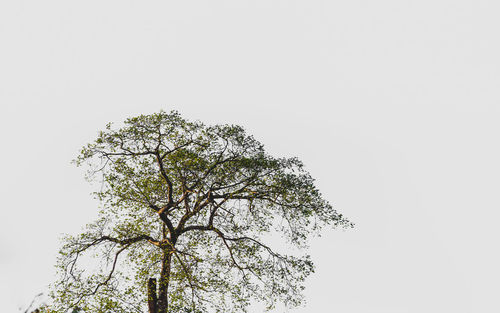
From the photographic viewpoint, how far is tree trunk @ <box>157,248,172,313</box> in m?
15.8

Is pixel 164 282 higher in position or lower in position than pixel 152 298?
higher

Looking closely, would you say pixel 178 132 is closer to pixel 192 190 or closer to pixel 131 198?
pixel 192 190

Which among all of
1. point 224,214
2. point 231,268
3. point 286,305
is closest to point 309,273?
point 286,305

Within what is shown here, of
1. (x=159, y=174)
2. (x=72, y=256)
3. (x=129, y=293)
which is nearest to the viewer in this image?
(x=129, y=293)

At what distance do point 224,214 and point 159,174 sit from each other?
3.68m

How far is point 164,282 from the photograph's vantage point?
51.7ft

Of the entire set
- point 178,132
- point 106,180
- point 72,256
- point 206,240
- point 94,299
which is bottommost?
point 94,299

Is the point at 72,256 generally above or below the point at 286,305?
above

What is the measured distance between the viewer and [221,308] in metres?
15.9

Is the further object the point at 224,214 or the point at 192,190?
the point at 224,214

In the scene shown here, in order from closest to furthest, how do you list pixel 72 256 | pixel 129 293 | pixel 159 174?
pixel 129 293
pixel 72 256
pixel 159 174

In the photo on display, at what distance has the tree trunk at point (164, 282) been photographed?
15.8m

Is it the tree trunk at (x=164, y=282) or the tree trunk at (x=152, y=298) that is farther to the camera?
the tree trunk at (x=164, y=282)

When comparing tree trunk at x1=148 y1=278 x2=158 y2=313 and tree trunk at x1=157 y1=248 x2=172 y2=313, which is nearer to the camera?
tree trunk at x1=148 y1=278 x2=158 y2=313
